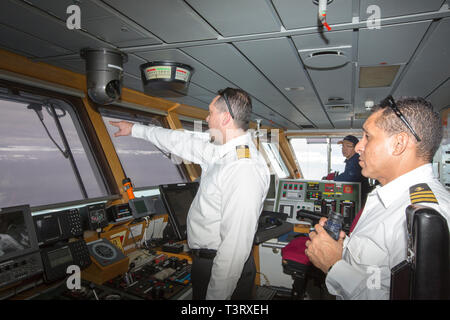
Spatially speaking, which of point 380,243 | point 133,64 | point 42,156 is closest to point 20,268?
point 42,156

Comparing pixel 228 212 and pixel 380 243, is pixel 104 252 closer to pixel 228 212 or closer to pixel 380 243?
pixel 228 212

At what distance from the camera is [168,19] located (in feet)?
5.24

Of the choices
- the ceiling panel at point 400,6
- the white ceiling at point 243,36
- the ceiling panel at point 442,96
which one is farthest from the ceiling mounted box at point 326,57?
the ceiling panel at point 442,96

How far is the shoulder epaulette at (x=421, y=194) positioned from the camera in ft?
2.89

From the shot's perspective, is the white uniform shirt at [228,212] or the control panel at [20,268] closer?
the white uniform shirt at [228,212]

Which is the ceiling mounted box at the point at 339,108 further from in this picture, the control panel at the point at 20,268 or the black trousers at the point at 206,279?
the control panel at the point at 20,268

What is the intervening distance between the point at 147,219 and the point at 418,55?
268 cm

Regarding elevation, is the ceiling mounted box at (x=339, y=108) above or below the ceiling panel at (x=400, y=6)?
above

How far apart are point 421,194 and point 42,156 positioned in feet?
10.3

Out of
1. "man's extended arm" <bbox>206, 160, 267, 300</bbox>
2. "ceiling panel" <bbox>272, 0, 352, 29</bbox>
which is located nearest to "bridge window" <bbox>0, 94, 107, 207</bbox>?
"man's extended arm" <bbox>206, 160, 267, 300</bbox>

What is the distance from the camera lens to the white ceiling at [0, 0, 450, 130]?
146 cm

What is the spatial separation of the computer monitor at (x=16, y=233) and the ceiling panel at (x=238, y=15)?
5.04 ft

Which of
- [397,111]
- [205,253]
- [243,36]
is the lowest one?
[205,253]
